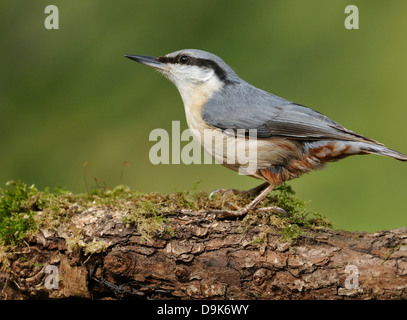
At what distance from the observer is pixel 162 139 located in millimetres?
3389

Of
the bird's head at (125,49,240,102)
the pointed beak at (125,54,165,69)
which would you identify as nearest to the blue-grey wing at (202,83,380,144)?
the bird's head at (125,49,240,102)

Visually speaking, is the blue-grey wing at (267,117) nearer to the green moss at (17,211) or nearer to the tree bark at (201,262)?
the tree bark at (201,262)

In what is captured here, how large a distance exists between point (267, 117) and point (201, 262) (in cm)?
100

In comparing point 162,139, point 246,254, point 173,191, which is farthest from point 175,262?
point 162,139

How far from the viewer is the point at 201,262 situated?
237cm

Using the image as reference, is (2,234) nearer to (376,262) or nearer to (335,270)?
(335,270)

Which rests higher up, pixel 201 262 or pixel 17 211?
pixel 17 211

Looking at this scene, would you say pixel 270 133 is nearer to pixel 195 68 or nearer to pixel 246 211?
pixel 246 211

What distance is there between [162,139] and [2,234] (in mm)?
1284

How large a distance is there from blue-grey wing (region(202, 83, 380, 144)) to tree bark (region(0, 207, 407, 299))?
617 mm

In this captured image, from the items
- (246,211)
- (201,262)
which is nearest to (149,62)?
(246,211)

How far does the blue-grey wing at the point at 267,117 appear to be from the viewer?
110 inches

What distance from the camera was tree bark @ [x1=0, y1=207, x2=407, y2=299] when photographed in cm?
225
